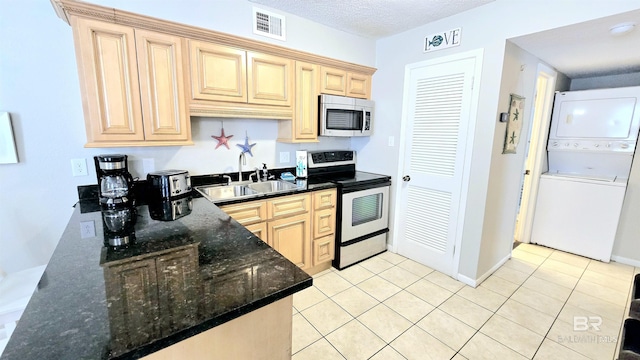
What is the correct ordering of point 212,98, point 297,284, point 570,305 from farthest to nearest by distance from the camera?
1. point 570,305
2. point 212,98
3. point 297,284

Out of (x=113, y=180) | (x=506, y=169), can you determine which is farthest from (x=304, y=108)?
(x=506, y=169)

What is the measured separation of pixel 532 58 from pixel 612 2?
2.89ft

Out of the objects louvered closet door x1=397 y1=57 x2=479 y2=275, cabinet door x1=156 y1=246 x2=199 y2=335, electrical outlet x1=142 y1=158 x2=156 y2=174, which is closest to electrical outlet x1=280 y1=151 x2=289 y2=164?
electrical outlet x1=142 y1=158 x2=156 y2=174

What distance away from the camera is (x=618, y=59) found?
2701mm

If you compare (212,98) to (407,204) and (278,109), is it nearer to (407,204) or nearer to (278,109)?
(278,109)

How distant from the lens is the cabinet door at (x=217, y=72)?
201cm

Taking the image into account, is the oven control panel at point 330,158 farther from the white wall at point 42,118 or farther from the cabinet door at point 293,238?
the white wall at point 42,118

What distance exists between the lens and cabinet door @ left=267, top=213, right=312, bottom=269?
2.36m

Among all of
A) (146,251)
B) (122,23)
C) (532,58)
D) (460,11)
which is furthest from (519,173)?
(122,23)

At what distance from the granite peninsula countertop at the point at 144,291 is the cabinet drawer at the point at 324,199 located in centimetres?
128

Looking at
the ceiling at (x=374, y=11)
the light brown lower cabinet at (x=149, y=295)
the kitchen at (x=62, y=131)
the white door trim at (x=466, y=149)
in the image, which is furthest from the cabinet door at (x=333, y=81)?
the light brown lower cabinet at (x=149, y=295)

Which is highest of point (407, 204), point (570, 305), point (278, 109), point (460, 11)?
point (460, 11)

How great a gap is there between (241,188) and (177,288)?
1.76m

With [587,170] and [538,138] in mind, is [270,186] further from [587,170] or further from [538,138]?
[587,170]
